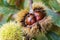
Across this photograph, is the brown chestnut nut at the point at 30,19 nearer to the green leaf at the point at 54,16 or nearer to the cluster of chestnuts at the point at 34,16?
the cluster of chestnuts at the point at 34,16

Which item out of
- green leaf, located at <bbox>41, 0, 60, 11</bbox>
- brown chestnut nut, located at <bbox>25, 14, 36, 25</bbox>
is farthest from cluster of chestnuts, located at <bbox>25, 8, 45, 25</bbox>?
green leaf, located at <bbox>41, 0, 60, 11</bbox>

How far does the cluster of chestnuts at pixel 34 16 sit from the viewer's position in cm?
161

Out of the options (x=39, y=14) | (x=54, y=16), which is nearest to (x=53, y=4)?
(x=54, y=16)

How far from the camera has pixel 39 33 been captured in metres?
1.65

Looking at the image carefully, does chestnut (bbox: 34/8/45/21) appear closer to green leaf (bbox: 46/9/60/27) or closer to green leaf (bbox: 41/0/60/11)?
green leaf (bbox: 46/9/60/27)

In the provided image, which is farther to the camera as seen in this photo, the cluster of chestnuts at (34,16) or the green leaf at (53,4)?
the green leaf at (53,4)

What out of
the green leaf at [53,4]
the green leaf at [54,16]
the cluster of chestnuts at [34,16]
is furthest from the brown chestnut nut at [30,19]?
the green leaf at [53,4]

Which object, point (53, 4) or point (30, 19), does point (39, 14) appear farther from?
point (53, 4)

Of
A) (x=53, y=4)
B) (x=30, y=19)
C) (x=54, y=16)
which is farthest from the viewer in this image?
(x=53, y=4)

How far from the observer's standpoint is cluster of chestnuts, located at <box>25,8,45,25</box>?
1.61 m

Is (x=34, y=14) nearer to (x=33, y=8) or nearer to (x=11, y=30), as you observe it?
(x=33, y=8)

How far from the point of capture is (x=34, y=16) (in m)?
1.62

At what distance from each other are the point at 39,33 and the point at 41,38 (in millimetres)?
102

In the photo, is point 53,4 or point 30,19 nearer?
point 30,19
